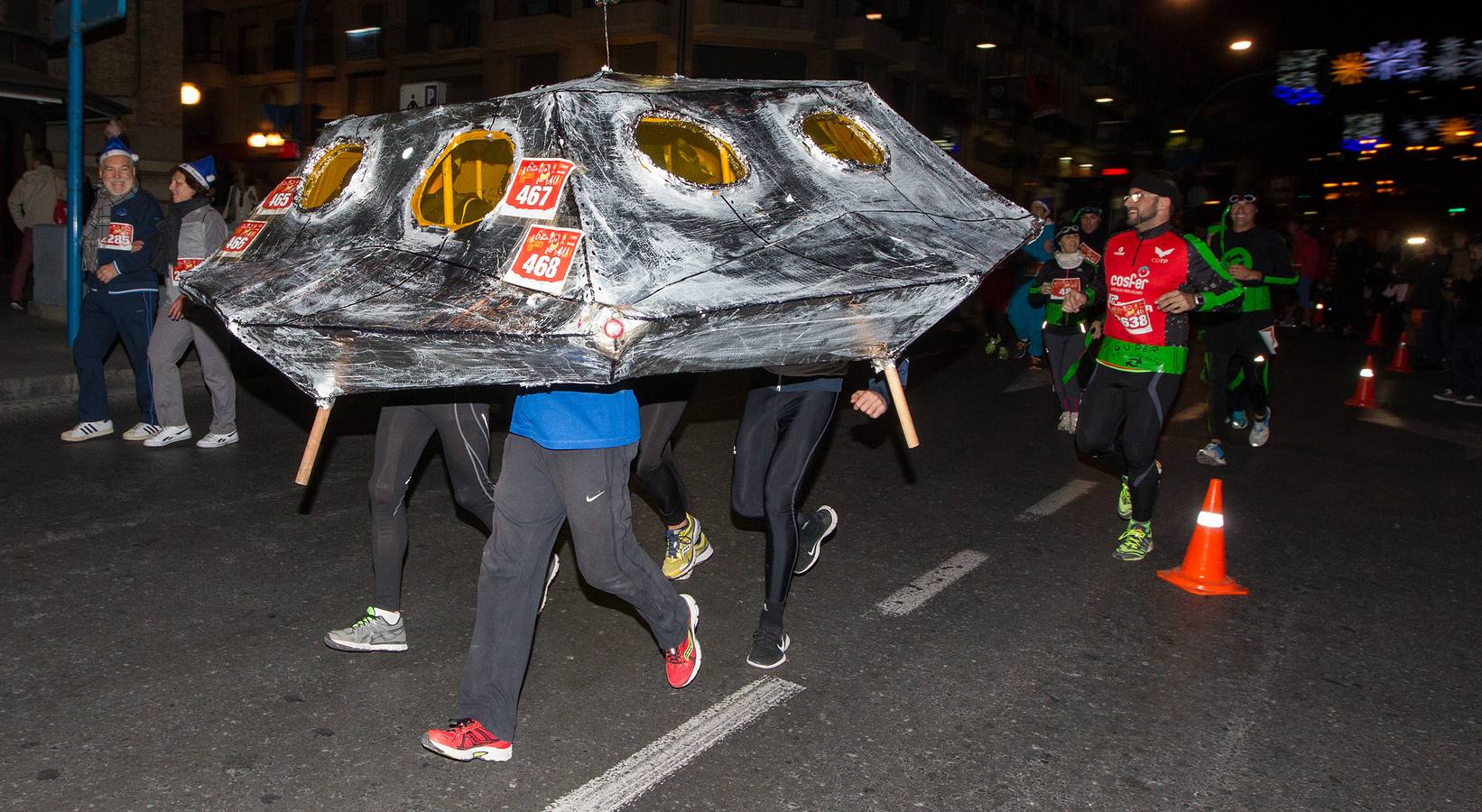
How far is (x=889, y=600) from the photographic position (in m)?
5.31

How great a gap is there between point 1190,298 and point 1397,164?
7336 cm

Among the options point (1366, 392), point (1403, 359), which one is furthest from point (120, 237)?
point (1403, 359)

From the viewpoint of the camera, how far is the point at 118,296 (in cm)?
752

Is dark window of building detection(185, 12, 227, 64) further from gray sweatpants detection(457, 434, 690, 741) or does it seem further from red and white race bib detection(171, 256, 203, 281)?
gray sweatpants detection(457, 434, 690, 741)

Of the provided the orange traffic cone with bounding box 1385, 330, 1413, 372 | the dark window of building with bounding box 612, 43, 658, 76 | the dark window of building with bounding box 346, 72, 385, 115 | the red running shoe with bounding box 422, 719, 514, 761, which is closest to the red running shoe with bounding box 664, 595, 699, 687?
the red running shoe with bounding box 422, 719, 514, 761

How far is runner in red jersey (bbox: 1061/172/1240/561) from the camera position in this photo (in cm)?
598

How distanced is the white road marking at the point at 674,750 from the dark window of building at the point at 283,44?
42.2 meters

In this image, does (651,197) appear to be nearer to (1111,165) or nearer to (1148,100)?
(1111,165)

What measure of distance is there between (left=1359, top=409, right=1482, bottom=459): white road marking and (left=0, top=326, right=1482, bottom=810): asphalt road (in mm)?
3246

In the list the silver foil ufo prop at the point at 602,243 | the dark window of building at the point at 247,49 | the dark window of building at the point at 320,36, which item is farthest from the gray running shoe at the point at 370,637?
the dark window of building at the point at 247,49

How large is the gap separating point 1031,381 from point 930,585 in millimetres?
7723

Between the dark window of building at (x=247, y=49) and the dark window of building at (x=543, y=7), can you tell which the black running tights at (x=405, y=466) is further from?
the dark window of building at (x=247, y=49)

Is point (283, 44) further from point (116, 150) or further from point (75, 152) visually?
point (116, 150)

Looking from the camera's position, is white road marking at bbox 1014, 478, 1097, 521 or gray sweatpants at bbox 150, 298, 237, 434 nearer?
white road marking at bbox 1014, 478, 1097, 521
